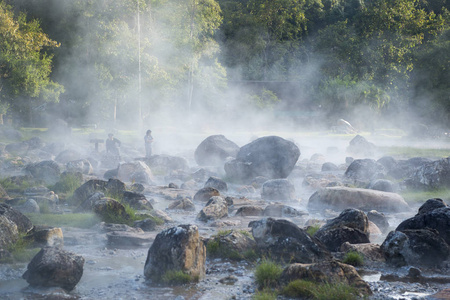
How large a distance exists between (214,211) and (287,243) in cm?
406

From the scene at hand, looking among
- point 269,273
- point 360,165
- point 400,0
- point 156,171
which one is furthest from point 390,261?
point 400,0

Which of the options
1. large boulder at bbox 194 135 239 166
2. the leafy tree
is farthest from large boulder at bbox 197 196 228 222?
the leafy tree

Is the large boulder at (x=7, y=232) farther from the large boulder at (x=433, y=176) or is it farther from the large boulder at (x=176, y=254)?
the large boulder at (x=433, y=176)

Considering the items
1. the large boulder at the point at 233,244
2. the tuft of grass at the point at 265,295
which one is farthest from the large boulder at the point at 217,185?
the tuft of grass at the point at 265,295

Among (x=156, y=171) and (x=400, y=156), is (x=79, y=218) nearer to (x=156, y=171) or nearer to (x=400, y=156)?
(x=156, y=171)

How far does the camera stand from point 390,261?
26.4 feet

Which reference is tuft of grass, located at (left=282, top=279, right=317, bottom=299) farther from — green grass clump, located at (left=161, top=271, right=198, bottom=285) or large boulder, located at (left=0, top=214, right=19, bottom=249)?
large boulder, located at (left=0, top=214, right=19, bottom=249)

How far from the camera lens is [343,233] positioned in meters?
8.96

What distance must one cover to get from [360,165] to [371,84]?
26.8 m

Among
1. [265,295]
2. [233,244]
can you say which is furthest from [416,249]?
[265,295]

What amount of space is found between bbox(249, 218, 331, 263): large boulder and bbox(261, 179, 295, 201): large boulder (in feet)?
22.4

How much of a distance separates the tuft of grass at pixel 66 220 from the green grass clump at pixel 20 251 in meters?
1.92

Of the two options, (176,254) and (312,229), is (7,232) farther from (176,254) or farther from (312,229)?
(312,229)

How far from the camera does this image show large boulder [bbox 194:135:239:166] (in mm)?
23578
